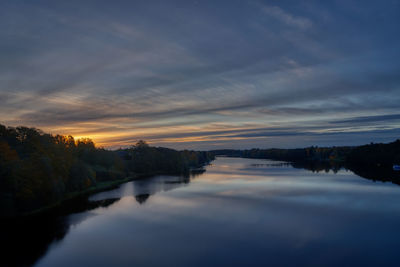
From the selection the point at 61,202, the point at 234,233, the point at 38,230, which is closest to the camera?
the point at 234,233

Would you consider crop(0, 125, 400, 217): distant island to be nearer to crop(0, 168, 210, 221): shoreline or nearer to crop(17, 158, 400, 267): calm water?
crop(0, 168, 210, 221): shoreline

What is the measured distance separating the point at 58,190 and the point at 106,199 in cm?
841

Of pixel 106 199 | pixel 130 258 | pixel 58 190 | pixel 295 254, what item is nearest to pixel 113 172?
pixel 106 199

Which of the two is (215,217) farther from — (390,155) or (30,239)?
(390,155)

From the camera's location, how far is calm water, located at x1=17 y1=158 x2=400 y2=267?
1859 cm

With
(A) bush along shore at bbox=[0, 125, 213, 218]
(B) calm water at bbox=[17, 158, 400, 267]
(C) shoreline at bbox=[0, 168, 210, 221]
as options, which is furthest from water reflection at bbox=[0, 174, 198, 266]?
(A) bush along shore at bbox=[0, 125, 213, 218]

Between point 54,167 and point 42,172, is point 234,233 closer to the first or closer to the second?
point 42,172

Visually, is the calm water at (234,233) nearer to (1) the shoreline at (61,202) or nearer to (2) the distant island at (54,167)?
(1) the shoreline at (61,202)

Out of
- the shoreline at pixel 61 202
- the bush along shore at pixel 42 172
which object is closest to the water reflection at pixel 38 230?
the shoreline at pixel 61 202

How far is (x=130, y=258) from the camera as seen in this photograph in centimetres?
1883

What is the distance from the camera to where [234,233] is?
77.9 feet

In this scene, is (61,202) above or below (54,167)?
below

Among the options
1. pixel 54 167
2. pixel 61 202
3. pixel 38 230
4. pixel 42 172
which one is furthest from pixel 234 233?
pixel 54 167

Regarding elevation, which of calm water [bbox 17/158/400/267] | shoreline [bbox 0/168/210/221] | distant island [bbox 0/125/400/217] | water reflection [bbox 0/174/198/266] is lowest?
calm water [bbox 17/158/400/267]
